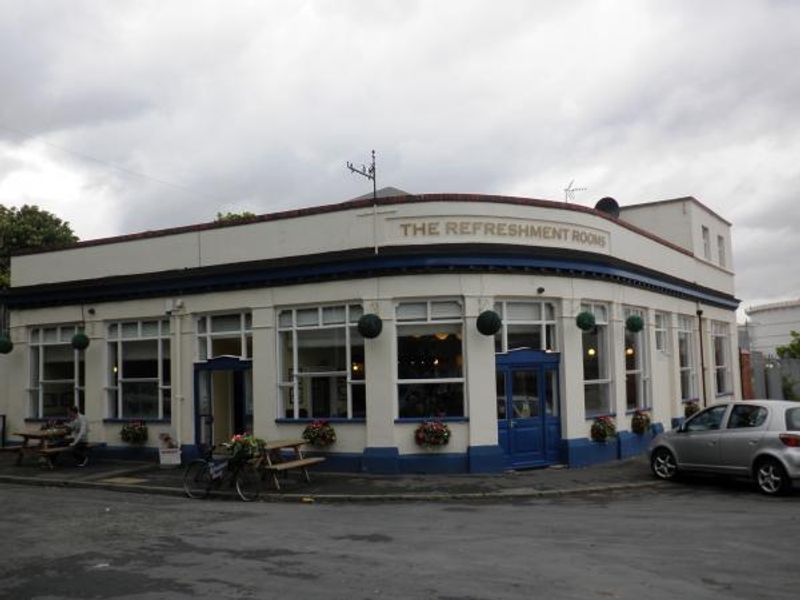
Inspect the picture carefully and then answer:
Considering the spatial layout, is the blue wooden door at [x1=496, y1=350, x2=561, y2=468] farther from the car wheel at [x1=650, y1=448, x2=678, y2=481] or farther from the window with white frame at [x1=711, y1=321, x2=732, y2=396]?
the window with white frame at [x1=711, y1=321, x2=732, y2=396]

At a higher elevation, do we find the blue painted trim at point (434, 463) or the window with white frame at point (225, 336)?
the window with white frame at point (225, 336)

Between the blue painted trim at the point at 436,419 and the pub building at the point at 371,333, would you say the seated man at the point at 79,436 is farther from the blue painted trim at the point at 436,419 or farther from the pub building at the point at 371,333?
the blue painted trim at the point at 436,419

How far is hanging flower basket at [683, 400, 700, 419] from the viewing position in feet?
71.7

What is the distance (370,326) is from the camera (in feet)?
48.1

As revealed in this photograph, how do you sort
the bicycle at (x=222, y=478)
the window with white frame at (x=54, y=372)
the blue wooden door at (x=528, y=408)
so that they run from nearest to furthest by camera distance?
the bicycle at (x=222, y=478)
the blue wooden door at (x=528, y=408)
the window with white frame at (x=54, y=372)

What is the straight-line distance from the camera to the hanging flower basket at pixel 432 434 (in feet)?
48.1

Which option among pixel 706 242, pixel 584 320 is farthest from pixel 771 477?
pixel 706 242

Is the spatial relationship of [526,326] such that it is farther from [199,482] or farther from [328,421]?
[199,482]

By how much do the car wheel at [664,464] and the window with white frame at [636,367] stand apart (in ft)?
11.5

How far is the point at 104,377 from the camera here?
1869cm

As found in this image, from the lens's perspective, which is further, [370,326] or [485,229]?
[485,229]

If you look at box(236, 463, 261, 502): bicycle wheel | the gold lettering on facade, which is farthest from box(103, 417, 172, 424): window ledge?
the gold lettering on facade

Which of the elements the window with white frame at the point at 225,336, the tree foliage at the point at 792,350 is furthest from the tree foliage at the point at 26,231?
the tree foliage at the point at 792,350

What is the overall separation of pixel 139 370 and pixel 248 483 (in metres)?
5.81
